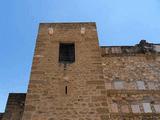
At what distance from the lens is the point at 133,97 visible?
9.17 meters

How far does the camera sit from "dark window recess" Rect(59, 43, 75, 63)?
9305 mm

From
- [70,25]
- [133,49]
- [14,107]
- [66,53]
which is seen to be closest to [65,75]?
[66,53]

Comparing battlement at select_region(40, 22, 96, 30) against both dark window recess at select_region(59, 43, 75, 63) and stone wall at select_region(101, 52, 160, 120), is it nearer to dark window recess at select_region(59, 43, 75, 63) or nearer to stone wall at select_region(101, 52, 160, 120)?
dark window recess at select_region(59, 43, 75, 63)

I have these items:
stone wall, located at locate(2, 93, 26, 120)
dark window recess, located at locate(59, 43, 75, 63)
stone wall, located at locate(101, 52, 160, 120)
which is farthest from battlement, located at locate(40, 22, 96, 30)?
stone wall, located at locate(2, 93, 26, 120)

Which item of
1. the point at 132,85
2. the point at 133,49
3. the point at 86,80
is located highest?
the point at 133,49

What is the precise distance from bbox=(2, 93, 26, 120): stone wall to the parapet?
3.90 m

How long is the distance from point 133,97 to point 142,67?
165 cm

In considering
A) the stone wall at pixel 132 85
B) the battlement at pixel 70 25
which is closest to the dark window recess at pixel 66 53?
the battlement at pixel 70 25

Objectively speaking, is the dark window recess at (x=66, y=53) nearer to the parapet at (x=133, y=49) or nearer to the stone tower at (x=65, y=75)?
the stone tower at (x=65, y=75)

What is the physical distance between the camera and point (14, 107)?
362 inches

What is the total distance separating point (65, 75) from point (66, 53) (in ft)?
4.15

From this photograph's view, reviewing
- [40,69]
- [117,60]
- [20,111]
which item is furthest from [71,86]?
[117,60]

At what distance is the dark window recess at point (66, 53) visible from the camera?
930 centimetres

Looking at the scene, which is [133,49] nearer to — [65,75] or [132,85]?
[132,85]
